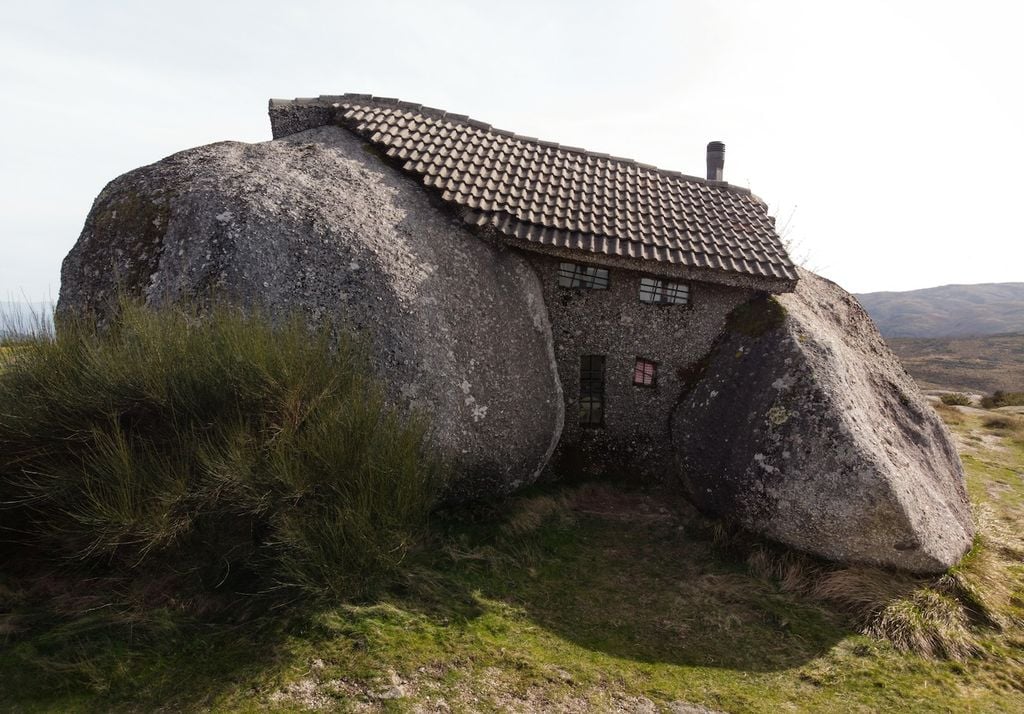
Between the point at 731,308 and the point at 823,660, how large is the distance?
215 inches

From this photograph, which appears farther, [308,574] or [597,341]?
[597,341]

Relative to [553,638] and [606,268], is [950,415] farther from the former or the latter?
[553,638]

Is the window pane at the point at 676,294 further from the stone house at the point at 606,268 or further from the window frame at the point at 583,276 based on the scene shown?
the window frame at the point at 583,276

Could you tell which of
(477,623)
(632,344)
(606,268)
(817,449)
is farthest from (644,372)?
(477,623)

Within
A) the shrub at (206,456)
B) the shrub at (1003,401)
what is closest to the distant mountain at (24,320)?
the shrub at (206,456)

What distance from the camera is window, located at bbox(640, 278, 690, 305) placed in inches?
402

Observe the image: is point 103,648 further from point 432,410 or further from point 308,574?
point 432,410

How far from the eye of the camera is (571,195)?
10469mm

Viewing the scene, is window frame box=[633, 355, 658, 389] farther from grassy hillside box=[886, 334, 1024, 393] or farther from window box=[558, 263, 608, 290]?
grassy hillside box=[886, 334, 1024, 393]

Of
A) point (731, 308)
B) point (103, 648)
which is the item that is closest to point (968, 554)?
point (731, 308)

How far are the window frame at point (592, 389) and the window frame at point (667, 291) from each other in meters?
1.27

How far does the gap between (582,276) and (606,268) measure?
1.39 ft

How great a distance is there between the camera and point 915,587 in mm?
7504

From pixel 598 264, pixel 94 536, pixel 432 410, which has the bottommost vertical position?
pixel 94 536
